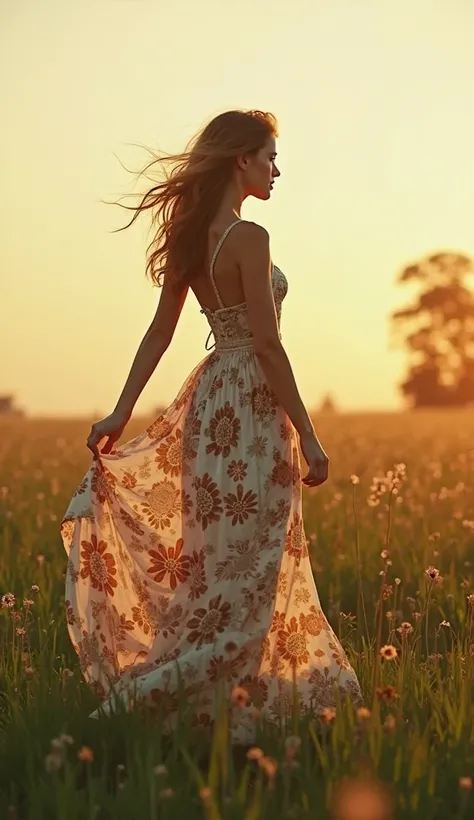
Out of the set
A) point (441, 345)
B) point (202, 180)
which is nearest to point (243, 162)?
point (202, 180)

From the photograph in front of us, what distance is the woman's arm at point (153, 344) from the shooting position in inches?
227

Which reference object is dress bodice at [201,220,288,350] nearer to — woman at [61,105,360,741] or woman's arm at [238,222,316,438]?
woman at [61,105,360,741]

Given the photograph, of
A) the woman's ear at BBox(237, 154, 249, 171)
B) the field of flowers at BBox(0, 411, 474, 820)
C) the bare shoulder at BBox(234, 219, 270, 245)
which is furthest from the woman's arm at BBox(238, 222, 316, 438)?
the field of flowers at BBox(0, 411, 474, 820)

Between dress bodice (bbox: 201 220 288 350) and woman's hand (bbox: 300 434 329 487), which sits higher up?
dress bodice (bbox: 201 220 288 350)

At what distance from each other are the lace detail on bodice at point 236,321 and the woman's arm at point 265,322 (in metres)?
0.17

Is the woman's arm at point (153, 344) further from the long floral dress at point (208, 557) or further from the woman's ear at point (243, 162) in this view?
the woman's ear at point (243, 162)

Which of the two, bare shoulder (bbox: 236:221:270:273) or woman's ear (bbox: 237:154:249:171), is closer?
bare shoulder (bbox: 236:221:270:273)

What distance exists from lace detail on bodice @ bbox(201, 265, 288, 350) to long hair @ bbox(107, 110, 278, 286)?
24 cm

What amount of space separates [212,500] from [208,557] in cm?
25

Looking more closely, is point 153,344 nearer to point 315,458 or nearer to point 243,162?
point 243,162

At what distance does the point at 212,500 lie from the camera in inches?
215

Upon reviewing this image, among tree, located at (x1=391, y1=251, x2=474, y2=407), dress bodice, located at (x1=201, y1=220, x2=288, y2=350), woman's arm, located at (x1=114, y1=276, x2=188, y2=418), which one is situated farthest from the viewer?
tree, located at (x1=391, y1=251, x2=474, y2=407)

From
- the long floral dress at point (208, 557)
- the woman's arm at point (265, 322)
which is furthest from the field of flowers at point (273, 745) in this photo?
the woman's arm at point (265, 322)

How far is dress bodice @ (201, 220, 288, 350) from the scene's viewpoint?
546 cm
